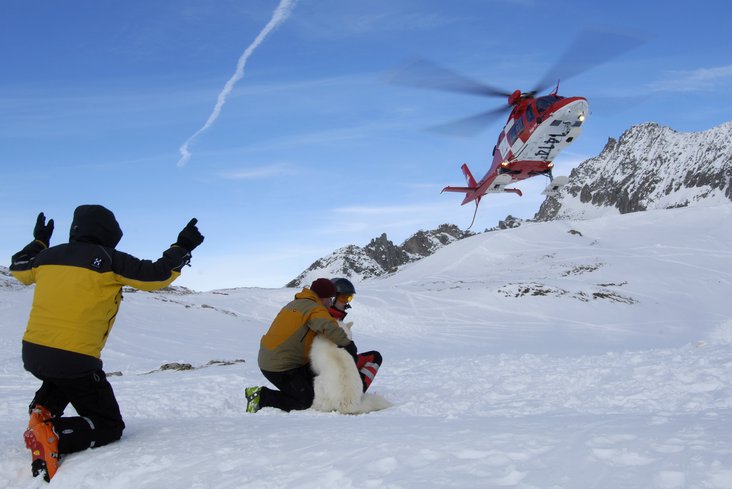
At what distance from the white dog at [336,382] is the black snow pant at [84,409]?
225 cm

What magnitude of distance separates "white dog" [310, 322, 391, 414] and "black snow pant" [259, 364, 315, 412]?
22cm

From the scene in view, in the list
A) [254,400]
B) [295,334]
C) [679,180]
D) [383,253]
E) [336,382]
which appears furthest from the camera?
[679,180]

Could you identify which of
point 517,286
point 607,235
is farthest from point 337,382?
point 607,235

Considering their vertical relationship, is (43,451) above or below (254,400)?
above

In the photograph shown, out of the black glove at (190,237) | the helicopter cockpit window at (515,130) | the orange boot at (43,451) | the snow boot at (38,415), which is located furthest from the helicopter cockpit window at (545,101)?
the orange boot at (43,451)

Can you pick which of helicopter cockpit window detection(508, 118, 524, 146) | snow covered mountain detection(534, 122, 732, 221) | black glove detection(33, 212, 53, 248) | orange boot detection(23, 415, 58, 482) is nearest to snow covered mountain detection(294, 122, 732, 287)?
snow covered mountain detection(534, 122, 732, 221)

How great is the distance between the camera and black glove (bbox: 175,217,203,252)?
468 centimetres

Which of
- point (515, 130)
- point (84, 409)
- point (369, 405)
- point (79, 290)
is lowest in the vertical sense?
point (369, 405)

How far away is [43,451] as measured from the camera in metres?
4.03

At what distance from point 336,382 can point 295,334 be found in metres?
0.75

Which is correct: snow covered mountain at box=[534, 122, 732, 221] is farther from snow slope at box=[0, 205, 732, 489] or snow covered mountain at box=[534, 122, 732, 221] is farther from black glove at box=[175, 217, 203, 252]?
black glove at box=[175, 217, 203, 252]

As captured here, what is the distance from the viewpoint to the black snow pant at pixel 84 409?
170 inches

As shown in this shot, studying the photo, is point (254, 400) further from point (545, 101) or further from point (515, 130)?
point (515, 130)

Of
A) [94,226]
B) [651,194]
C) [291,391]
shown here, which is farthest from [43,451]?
[651,194]
